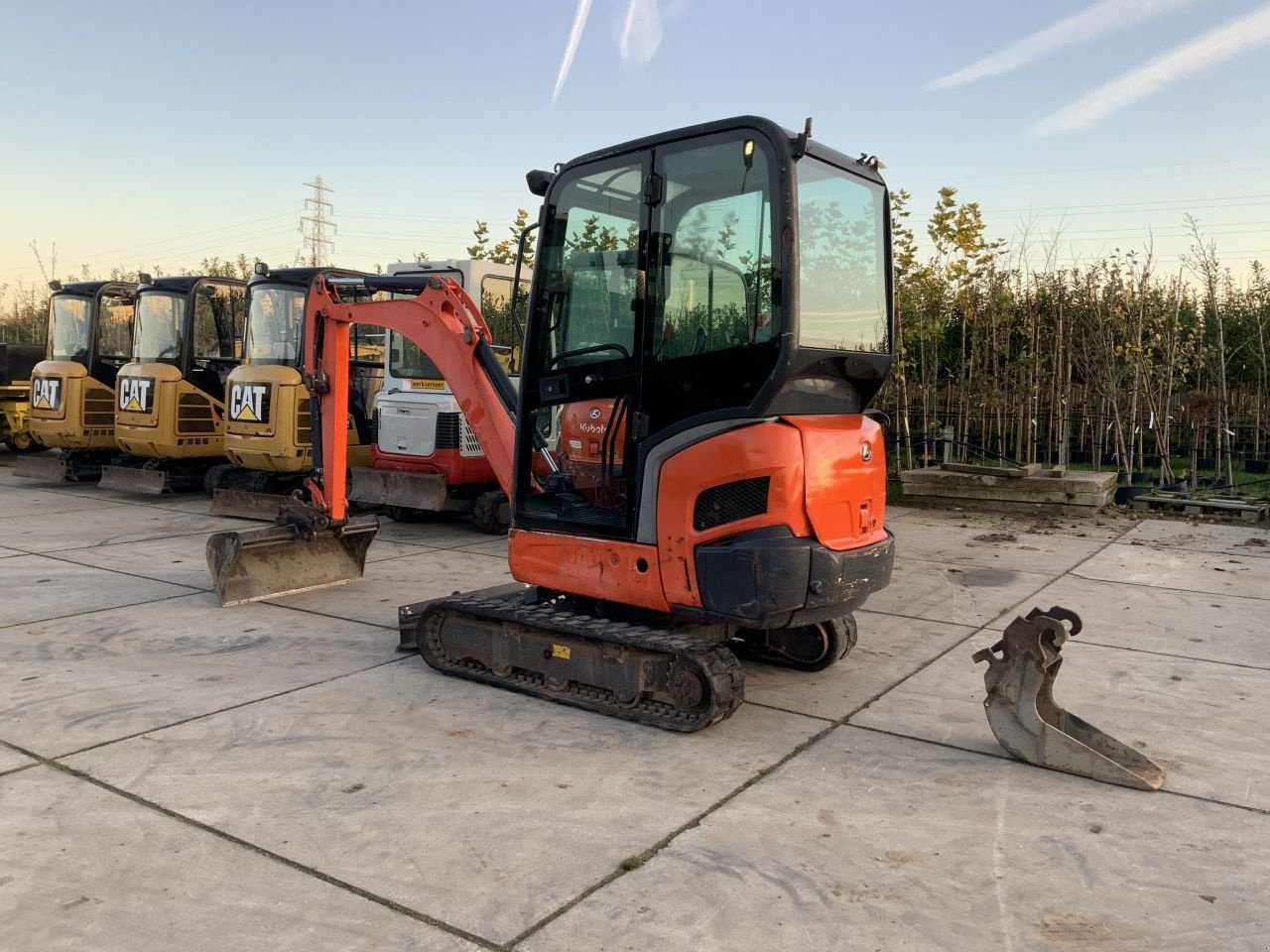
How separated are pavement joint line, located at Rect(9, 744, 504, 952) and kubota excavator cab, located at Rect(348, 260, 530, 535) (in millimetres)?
6009

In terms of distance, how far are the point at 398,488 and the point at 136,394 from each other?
14.2 ft

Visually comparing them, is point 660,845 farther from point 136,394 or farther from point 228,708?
point 136,394

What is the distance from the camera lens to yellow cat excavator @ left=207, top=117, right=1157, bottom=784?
4.23m

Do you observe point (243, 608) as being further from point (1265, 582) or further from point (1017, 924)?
point (1265, 582)

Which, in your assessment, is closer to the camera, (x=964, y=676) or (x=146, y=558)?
(x=964, y=676)

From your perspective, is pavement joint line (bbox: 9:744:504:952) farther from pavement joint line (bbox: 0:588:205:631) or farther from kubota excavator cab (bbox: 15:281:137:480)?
kubota excavator cab (bbox: 15:281:137:480)

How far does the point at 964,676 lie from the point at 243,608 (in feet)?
15.4

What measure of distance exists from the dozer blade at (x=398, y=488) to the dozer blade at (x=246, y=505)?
2.59ft

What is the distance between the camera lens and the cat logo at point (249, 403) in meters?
10.7

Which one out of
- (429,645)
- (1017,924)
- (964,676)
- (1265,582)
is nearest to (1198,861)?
(1017,924)

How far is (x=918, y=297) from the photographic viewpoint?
1427 cm

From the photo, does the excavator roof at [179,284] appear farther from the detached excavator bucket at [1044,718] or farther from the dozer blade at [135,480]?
the detached excavator bucket at [1044,718]

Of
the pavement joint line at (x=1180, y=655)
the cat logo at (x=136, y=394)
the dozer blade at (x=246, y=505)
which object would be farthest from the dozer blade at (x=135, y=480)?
the pavement joint line at (x=1180, y=655)

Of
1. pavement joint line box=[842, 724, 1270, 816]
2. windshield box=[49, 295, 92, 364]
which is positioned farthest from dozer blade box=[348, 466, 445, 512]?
pavement joint line box=[842, 724, 1270, 816]
